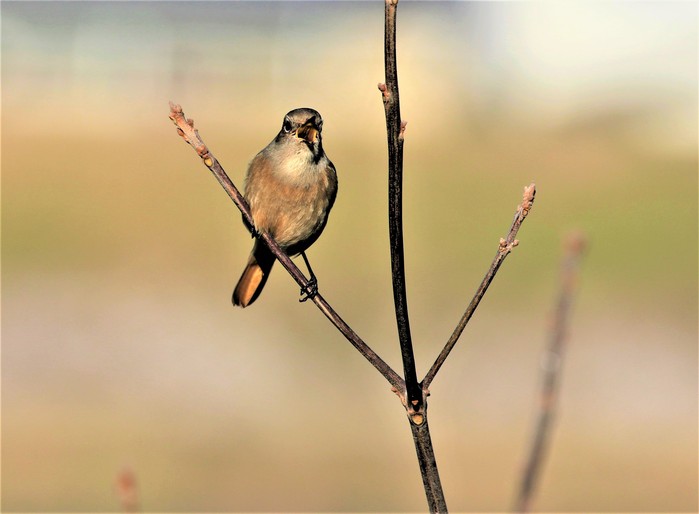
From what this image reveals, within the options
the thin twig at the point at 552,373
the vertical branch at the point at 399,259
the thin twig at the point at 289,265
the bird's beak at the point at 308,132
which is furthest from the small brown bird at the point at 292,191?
the vertical branch at the point at 399,259

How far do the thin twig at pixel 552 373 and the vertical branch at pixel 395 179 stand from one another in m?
0.59

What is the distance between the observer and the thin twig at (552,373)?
231 centimetres

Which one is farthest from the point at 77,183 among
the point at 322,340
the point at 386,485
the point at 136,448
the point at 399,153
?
the point at 399,153

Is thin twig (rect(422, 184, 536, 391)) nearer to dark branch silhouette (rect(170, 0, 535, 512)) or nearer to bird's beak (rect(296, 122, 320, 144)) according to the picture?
dark branch silhouette (rect(170, 0, 535, 512))

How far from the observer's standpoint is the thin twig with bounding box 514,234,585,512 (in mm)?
2306

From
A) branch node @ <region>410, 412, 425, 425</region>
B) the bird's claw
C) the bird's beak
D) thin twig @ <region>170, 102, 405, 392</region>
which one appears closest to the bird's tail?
the bird's claw

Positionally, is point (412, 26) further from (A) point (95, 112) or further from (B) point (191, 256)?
(B) point (191, 256)

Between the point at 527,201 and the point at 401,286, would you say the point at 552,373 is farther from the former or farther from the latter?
the point at 401,286

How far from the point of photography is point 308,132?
3824 millimetres

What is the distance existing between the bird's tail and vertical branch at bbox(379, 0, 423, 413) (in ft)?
8.22

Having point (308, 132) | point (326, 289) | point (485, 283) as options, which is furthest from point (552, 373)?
point (326, 289)

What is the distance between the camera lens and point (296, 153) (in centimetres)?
416

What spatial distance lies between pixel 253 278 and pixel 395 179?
8.84 ft

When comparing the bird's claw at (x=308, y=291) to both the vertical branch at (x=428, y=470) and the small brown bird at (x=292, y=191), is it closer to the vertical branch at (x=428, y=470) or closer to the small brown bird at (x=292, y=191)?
the small brown bird at (x=292, y=191)
